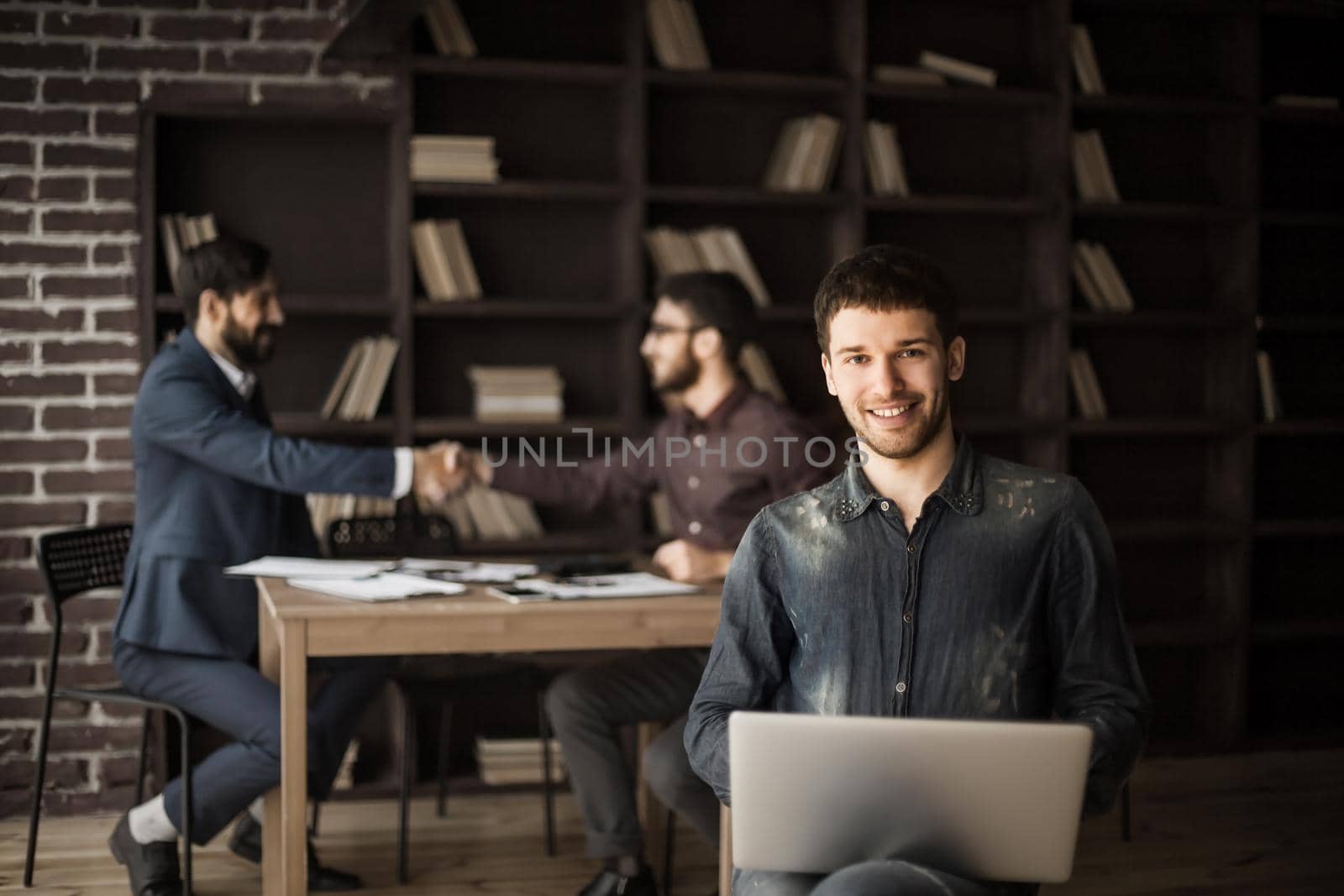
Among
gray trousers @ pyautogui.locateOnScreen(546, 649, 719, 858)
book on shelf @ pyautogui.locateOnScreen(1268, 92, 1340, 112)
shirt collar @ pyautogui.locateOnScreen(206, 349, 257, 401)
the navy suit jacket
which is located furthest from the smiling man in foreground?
book on shelf @ pyautogui.locateOnScreen(1268, 92, 1340, 112)

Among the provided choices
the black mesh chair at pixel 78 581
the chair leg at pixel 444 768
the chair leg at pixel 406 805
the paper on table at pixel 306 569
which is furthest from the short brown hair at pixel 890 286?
the chair leg at pixel 444 768

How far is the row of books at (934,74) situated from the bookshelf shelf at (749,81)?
0.18 meters

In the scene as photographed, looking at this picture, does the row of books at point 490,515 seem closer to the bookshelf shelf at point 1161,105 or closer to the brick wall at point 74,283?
the brick wall at point 74,283

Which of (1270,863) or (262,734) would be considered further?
(1270,863)

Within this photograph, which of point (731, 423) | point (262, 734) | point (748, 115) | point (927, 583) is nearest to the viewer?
point (927, 583)

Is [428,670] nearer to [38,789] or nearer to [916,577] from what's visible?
[38,789]

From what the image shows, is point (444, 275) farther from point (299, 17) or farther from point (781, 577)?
point (781, 577)

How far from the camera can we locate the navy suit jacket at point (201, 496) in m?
3.07

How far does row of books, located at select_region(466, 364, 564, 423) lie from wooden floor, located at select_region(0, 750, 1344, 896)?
1135 millimetres

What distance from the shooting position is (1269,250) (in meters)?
4.71

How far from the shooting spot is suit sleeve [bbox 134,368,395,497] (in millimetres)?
3180

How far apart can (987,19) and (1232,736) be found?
250 centimetres

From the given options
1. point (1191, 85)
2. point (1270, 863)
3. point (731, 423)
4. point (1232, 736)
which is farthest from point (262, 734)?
point (1191, 85)

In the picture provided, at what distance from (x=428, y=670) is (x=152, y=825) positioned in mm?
791
